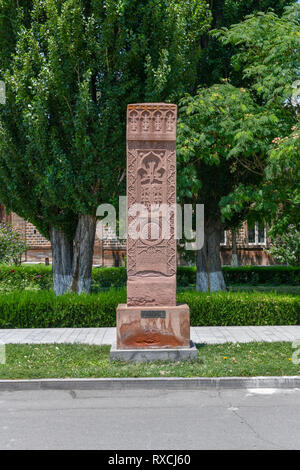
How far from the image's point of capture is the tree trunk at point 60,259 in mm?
13631

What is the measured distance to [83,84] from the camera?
11211 mm

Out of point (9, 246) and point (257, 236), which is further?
point (257, 236)

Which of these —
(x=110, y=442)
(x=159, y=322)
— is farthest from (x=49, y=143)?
(x=110, y=442)

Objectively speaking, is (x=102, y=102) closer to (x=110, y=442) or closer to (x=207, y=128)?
(x=207, y=128)

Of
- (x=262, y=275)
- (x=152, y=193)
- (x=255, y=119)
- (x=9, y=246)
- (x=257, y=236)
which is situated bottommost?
(x=262, y=275)

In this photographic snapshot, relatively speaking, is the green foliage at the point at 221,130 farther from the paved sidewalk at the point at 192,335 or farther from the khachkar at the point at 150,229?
A: the khachkar at the point at 150,229

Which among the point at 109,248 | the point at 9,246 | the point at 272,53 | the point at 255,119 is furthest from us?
the point at 109,248

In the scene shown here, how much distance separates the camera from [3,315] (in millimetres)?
11102

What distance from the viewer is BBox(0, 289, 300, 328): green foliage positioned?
11102 mm

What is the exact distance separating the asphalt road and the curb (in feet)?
0.39

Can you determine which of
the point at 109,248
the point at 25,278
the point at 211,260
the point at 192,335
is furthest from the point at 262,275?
the point at 192,335

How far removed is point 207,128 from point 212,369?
6.10 meters

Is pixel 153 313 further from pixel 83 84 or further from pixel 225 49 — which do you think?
pixel 225 49

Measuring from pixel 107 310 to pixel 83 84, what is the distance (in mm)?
5035
